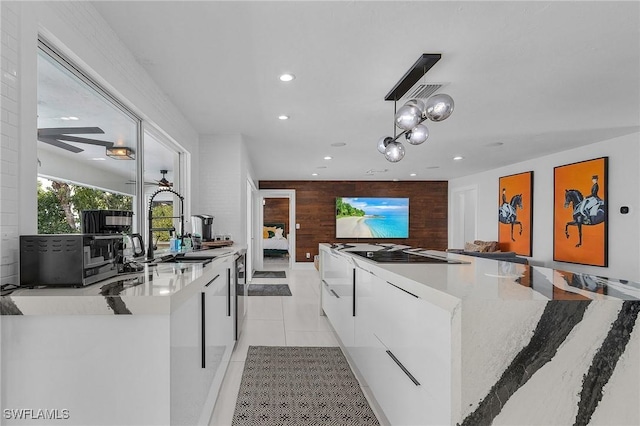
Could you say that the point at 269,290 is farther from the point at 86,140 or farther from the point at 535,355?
the point at 535,355

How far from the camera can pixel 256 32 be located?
7.16 feet

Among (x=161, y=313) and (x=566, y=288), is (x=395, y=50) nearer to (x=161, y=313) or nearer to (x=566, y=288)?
(x=566, y=288)

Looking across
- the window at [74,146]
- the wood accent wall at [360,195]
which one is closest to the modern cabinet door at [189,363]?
the window at [74,146]

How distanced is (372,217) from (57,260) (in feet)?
28.0

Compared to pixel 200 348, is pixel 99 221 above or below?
above

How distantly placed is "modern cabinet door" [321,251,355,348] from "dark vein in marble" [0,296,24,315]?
191 cm

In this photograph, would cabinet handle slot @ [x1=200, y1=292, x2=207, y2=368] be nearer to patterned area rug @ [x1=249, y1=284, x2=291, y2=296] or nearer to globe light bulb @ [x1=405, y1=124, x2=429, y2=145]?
globe light bulb @ [x1=405, y1=124, x2=429, y2=145]

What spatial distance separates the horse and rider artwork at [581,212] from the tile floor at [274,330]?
→ 13.6 ft

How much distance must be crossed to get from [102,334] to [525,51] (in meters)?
2.98

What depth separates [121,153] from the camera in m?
2.53

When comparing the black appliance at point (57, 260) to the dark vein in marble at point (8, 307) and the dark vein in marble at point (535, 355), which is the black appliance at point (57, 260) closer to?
the dark vein in marble at point (8, 307)

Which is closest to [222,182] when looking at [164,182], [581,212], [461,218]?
[164,182]

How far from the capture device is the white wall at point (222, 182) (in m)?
4.55

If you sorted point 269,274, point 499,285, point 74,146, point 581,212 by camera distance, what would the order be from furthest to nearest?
1. point 269,274
2. point 581,212
3. point 74,146
4. point 499,285
